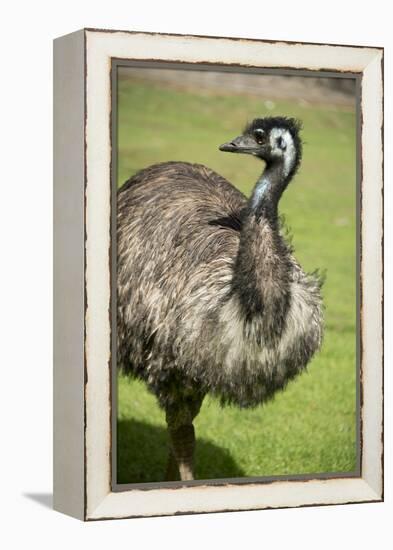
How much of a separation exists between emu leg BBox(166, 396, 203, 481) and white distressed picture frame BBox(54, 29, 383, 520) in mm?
457

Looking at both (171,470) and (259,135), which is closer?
(259,135)

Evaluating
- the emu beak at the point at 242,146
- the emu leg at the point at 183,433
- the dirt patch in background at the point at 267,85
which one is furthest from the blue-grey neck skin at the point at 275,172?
the dirt patch in background at the point at 267,85

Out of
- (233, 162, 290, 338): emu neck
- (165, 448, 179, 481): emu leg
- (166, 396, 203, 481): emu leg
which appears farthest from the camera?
(165, 448, 179, 481): emu leg

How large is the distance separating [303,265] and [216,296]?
4.90 m

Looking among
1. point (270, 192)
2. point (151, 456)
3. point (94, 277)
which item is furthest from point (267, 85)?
point (94, 277)

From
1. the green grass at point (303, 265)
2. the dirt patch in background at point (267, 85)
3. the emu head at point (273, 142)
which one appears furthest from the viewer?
the dirt patch in background at point (267, 85)

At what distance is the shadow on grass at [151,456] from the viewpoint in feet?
31.5

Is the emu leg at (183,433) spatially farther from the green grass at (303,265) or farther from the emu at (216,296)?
the green grass at (303,265)

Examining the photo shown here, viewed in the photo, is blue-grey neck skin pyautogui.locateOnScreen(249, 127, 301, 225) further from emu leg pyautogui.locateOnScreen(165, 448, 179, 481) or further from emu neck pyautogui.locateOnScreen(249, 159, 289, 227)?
emu leg pyautogui.locateOnScreen(165, 448, 179, 481)

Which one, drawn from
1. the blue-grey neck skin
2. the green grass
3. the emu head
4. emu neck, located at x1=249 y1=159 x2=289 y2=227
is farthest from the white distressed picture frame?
the green grass

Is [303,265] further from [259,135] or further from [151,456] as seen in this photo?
[259,135]

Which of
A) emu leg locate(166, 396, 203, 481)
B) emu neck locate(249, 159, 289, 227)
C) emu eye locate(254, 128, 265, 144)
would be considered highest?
emu eye locate(254, 128, 265, 144)

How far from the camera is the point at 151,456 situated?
32.0 ft

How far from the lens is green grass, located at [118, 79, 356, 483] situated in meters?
9.98
